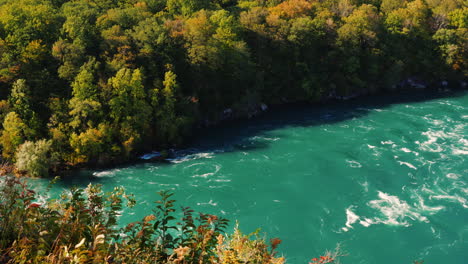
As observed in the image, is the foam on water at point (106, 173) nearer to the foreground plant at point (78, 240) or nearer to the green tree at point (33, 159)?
the green tree at point (33, 159)

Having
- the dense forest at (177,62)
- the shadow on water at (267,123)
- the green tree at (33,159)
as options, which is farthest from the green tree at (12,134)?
the shadow on water at (267,123)

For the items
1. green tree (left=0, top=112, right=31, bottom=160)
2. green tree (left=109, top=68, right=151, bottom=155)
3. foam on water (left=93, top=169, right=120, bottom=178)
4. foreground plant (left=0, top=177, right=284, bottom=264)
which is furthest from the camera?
green tree (left=109, top=68, right=151, bottom=155)

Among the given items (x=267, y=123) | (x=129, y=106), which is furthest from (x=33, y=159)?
(x=267, y=123)

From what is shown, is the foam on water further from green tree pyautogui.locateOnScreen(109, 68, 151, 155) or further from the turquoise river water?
green tree pyautogui.locateOnScreen(109, 68, 151, 155)

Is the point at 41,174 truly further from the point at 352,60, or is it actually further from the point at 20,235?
the point at 352,60

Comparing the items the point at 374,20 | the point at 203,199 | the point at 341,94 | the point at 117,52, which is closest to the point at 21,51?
the point at 117,52

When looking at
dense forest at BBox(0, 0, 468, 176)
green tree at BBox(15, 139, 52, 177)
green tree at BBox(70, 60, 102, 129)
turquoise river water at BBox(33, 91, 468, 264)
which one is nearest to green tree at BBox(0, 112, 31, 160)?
dense forest at BBox(0, 0, 468, 176)

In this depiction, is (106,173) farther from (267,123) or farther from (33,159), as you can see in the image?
(267,123)
